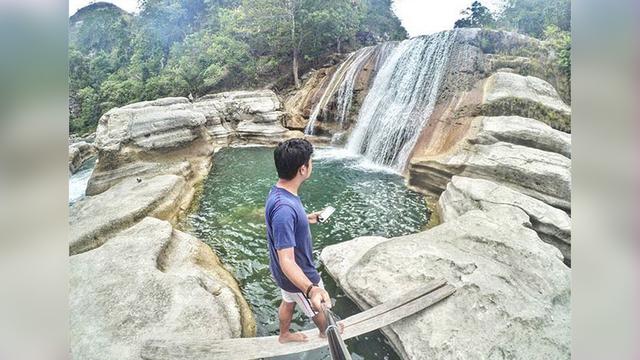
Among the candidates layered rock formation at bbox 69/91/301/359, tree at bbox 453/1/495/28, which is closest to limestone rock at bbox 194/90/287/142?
layered rock formation at bbox 69/91/301/359

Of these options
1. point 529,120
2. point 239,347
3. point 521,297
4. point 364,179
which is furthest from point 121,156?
point 529,120

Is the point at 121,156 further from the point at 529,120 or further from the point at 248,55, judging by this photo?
the point at 529,120

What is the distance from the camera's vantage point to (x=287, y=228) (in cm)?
158

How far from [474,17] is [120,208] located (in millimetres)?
8678

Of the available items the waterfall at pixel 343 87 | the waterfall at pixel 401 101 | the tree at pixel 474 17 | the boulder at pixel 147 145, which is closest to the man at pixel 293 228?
the boulder at pixel 147 145

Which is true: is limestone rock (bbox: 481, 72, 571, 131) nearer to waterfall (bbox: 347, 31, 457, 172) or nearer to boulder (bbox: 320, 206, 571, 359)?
waterfall (bbox: 347, 31, 457, 172)

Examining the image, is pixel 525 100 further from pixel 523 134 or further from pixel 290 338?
pixel 290 338

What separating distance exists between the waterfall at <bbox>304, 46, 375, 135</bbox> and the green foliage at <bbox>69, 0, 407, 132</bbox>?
3.52 ft

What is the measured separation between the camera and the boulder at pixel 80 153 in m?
6.18

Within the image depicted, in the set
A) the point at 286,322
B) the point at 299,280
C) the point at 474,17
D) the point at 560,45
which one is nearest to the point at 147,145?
the point at 286,322

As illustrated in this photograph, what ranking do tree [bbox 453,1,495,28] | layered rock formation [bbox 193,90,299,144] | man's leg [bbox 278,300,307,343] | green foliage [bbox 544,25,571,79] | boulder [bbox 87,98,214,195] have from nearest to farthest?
1. man's leg [bbox 278,300,307,343]
2. boulder [bbox 87,98,214,195]
3. green foliage [bbox 544,25,571,79]
4. tree [bbox 453,1,495,28]
5. layered rock formation [bbox 193,90,299,144]

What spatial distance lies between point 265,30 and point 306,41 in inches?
70.8

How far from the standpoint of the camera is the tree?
8406 millimetres

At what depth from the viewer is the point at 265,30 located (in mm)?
9133
